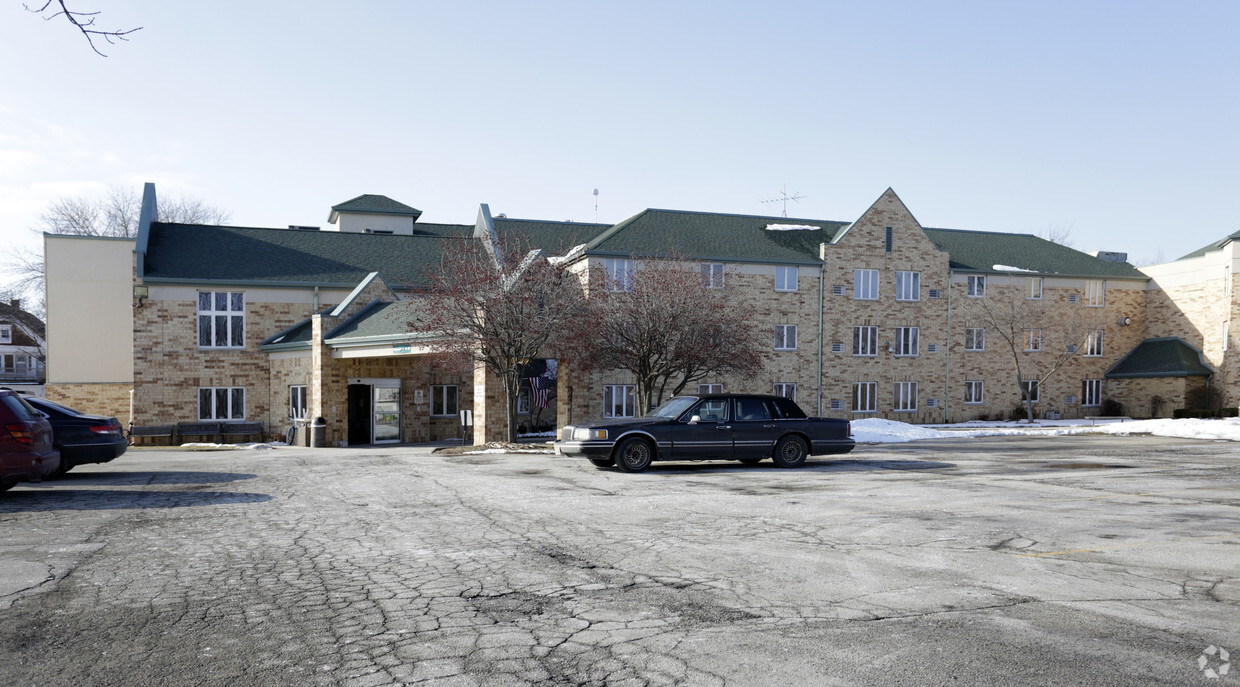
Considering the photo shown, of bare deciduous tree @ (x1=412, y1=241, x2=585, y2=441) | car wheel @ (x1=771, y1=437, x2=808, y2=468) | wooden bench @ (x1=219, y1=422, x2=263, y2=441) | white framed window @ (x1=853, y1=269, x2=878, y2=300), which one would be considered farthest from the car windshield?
white framed window @ (x1=853, y1=269, x2=878, y2=300)

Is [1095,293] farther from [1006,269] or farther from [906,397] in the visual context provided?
[906,397]

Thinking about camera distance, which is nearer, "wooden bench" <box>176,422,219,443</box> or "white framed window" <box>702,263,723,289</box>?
"wooden bench" <box>176,422,219,443</box>

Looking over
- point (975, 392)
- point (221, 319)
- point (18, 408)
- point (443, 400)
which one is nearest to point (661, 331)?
point (443, 400)

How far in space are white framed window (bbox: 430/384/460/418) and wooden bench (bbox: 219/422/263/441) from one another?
6.53 m

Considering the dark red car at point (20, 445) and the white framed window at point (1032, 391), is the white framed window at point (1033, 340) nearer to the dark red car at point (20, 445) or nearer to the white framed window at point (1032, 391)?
the white framed window at point (1032, 391)

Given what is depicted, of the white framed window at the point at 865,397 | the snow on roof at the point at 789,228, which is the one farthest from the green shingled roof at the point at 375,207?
the white framed window at the point at 865,397

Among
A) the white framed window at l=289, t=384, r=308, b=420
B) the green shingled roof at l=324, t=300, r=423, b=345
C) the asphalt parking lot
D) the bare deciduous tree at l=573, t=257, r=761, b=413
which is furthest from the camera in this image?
the white framed window at l=289, t=384, r=308, b=420

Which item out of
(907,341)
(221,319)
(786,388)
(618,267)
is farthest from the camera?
(907,341)

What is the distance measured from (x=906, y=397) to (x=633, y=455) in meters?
26.1

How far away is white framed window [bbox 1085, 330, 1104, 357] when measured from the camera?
4222 cm

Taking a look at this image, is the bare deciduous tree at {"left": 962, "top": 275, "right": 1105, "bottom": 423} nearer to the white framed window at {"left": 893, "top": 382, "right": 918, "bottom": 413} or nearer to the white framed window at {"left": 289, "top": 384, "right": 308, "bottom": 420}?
the white framed window at {"left": 893, "top": 382, "right": 918, "bottom": 413}

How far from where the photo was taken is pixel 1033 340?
41.2m

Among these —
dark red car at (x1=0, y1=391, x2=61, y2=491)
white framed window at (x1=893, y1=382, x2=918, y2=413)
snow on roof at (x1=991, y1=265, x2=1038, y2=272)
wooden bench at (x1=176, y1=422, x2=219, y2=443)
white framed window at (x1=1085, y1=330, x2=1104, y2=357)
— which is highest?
snow on roof at (x1=991, y1=265, x2=1038, y2=272)

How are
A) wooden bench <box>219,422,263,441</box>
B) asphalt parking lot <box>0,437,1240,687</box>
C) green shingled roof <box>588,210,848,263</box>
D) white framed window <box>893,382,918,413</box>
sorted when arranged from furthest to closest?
white framed window <box>893,382,918,413</box>
green shingled roof <box>588,210,848,263</box>
wooden bench <box>219,422,263,441</box>
asphalt parking lot <box>0,437,1240,687</box>
